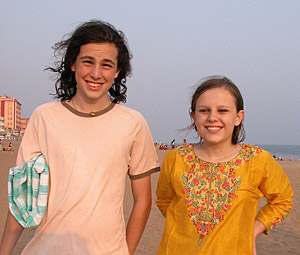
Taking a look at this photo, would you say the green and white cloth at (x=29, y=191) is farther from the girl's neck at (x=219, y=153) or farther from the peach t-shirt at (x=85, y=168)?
the girl's neck at (x=219, y=153)

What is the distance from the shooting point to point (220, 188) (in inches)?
94.9

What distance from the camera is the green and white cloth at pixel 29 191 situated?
6.88 feet

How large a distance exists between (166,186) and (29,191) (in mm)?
900

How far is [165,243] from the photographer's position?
94.3 inches

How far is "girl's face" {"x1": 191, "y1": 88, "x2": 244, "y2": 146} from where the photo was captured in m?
2.44

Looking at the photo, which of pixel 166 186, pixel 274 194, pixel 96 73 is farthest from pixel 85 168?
pixel 274 194

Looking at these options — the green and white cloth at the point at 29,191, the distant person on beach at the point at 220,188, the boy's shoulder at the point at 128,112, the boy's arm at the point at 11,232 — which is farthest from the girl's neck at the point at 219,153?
the boy's arm at the point at 11,232

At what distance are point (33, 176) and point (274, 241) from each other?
6.71 metres

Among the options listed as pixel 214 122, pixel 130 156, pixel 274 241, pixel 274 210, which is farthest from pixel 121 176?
pixel 274 241

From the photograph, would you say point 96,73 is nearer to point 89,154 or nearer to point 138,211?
point 89,154

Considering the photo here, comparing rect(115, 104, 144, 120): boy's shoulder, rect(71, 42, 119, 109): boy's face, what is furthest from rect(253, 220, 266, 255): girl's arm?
rect(71, 42, 119, 109): boy's face

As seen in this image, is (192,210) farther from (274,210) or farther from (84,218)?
(84,218)

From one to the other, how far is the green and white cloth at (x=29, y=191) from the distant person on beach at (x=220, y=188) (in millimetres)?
794

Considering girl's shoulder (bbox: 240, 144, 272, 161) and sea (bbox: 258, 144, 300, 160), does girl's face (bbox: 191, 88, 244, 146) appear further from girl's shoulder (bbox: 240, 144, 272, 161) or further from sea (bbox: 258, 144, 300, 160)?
sea (bbox: 258, 144, 300, 160)
